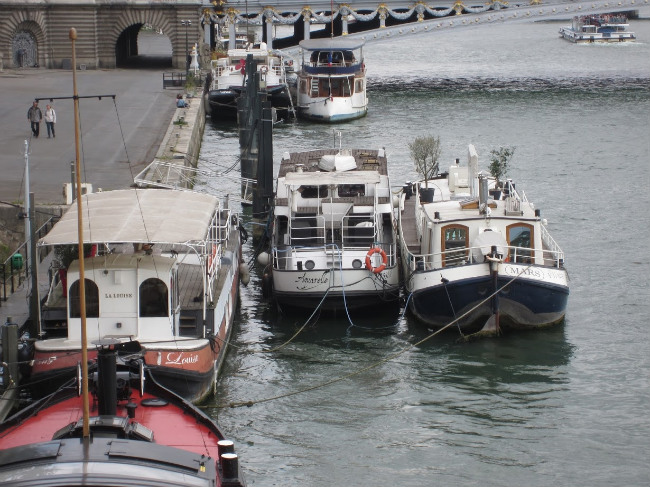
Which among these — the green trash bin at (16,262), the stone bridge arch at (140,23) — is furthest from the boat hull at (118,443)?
the stone bridge arch at (140,23)

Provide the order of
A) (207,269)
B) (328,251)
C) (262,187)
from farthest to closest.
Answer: (262,187) < (328,251) < (207,269)

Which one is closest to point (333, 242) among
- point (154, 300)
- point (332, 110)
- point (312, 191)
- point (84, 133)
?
point (312, 191)

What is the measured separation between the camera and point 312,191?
3322cm

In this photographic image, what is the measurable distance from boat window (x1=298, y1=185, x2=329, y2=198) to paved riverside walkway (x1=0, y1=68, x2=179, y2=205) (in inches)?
210

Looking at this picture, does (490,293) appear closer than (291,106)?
Yes

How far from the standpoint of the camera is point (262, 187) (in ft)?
126

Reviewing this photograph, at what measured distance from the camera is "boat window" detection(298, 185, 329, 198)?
33.0 metres

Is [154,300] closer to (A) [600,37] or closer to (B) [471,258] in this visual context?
(B) [471,258]

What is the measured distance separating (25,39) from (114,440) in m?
74.8

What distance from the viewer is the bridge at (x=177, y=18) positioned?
84.6m

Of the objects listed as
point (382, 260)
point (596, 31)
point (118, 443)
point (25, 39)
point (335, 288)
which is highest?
point (596, 31)

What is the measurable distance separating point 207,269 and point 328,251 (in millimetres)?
5330

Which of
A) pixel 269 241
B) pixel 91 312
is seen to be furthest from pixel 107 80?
pixel 91 312

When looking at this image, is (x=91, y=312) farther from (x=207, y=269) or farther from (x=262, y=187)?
(x=262, y=187)
